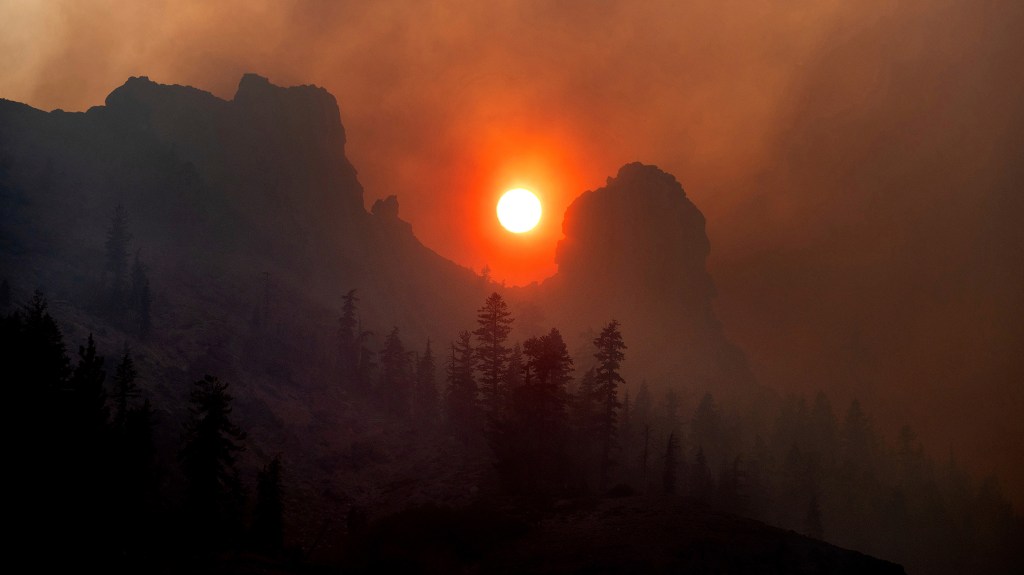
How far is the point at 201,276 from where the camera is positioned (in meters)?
89.9

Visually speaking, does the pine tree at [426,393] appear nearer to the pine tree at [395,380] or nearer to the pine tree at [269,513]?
the pine tree at [395,380]

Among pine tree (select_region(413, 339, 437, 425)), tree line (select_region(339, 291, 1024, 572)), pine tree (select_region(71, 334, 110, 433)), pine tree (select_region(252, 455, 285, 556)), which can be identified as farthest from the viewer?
pine tree (select_region(413, 339, 437, 425))

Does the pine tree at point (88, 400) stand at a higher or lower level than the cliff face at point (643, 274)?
lower

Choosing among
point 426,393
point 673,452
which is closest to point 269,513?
point 673,452

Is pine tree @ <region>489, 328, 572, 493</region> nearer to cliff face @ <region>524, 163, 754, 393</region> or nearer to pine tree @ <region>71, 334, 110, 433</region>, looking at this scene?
pine tree @ <region>71, 334, 110, 433</region>

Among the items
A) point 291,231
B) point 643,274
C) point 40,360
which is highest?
point 643,274

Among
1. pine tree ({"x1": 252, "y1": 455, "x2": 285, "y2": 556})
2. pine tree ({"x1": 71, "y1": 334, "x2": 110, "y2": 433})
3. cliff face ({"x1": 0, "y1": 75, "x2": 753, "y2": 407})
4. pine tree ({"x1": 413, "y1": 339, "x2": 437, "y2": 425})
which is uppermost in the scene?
cliff face ({"x1": 0, "y1": 75, "x2": 753, "y2": 407})

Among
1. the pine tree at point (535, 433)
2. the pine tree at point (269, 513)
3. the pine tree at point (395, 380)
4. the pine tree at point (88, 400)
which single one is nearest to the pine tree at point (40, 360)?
the pine tree at point (88, 400)

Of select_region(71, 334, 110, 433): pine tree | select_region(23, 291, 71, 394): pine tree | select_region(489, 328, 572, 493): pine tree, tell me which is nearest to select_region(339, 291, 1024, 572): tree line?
select_region(489, 328, 572, 493): pine tree

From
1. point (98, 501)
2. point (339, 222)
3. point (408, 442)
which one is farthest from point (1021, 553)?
point (339, 222)

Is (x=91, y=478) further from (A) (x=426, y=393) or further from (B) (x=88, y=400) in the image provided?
(A) (x=426, y=393)

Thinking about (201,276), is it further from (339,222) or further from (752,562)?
(752,562)

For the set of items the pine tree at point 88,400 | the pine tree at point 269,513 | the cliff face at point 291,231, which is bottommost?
the pine tree at point 269,513

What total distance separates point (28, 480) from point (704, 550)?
1312 inches
